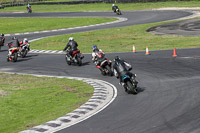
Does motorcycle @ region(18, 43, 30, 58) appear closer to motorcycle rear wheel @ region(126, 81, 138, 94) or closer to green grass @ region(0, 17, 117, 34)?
motorcycle rear wheel @ region(126, 81, 138, 94)

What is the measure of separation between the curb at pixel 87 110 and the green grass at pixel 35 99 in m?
0.35

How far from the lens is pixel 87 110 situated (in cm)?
1518

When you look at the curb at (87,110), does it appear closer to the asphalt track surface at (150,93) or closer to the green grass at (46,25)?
the asphalt track surface at (150,93)

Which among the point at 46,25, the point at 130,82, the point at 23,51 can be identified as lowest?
the point at 46,25

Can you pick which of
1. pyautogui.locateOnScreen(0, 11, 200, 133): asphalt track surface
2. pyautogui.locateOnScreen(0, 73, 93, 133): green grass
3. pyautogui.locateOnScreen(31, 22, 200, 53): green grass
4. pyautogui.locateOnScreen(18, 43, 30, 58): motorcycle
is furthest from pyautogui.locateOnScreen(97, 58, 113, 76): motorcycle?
pyautogui.locateOnScreen(18, 43, 30, 58): motorcycle

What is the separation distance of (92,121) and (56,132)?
1.43 meters

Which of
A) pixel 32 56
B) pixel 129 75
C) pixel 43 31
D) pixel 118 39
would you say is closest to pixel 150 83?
pixel 129 75

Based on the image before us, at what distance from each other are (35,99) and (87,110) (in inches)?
133

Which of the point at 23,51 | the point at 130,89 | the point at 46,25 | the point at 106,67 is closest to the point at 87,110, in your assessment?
the point at 130,89

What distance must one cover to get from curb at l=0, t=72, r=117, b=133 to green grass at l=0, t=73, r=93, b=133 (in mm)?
351

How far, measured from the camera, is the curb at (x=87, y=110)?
13.1m

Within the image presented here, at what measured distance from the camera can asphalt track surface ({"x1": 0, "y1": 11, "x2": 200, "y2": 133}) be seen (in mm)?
12508

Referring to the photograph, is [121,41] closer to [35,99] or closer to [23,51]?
[23,51]

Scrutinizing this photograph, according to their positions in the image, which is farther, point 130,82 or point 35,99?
point 35,99
